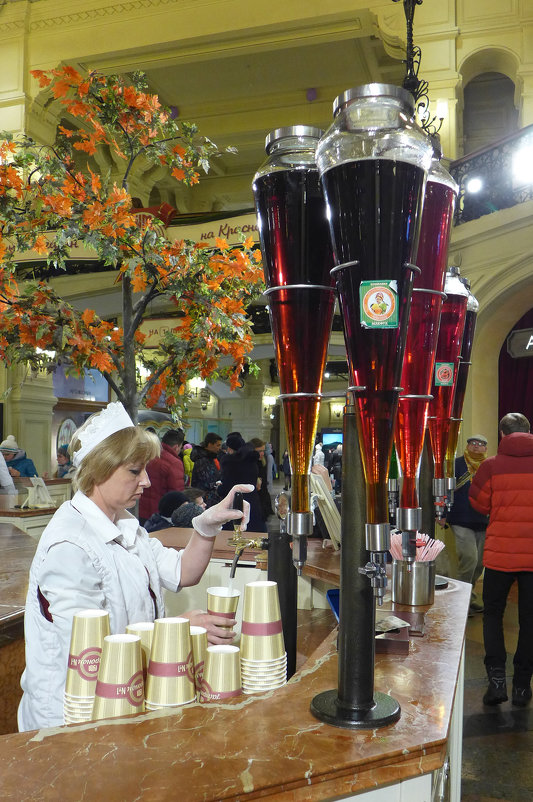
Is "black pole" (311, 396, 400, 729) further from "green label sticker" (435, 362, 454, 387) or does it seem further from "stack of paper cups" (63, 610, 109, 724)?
"green label sticker" (435, 362, 454, 387)

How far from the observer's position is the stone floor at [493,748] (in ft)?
9.54

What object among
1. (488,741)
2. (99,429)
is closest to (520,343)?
(488,741)

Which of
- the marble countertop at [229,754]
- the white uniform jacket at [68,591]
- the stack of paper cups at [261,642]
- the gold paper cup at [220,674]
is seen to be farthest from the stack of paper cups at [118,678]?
the white uniform jacket at [68,591]

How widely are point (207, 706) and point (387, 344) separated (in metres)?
0.75

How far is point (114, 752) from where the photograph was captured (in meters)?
1.07

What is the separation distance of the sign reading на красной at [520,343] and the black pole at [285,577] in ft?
19.1

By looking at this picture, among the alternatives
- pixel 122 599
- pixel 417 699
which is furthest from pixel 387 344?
pixel 122 599

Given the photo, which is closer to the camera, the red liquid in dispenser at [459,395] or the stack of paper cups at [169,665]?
the stack of paper cups at [169,665]

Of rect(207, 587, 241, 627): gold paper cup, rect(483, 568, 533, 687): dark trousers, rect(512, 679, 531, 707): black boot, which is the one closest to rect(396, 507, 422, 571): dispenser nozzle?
rect(207, 587, 241, 627): gold paper cup

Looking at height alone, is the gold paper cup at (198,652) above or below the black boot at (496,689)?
above

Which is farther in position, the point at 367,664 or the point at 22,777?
the point at 367,664

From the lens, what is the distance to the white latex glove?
6.17ft

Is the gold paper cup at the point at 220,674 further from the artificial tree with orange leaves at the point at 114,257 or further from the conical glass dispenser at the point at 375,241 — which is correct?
the artificial tree with orange leaves at the point at 114,257

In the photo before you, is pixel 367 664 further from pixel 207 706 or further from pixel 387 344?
pixel 387 344
